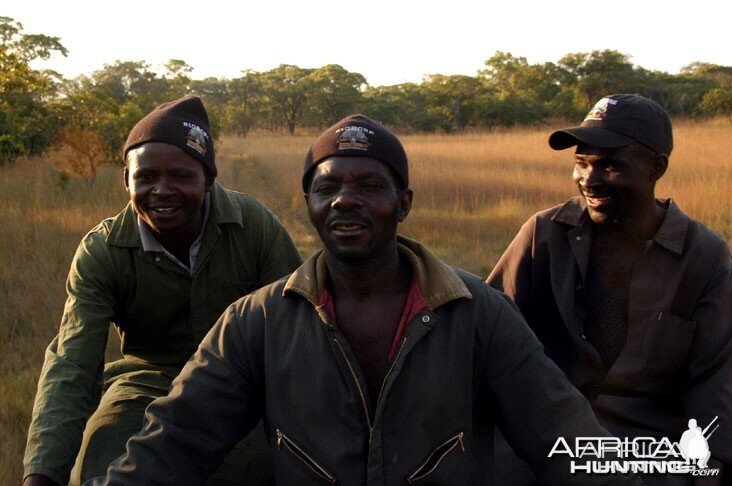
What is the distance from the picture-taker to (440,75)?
48938 millimetres

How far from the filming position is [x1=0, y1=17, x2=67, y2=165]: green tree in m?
10.5

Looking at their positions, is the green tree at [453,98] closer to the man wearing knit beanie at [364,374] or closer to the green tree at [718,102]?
the green tree at [718,102]

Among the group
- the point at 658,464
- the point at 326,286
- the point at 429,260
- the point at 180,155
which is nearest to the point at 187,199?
the point at 180,155

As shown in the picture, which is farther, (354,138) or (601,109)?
(601,109)

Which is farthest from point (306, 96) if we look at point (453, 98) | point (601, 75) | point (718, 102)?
point (718, 102)

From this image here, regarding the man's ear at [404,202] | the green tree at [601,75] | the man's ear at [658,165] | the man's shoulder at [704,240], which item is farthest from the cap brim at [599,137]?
the green tree at [601,75]

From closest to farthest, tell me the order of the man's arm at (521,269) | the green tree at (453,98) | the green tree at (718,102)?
the man's arm at (521,269) → the green tree at (718,102) → the green tree at (453,98)

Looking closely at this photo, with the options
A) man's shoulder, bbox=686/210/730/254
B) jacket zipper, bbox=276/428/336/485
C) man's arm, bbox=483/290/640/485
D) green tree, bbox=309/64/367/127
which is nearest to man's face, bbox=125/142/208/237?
jacket zipper, bbox=276/428/336/485

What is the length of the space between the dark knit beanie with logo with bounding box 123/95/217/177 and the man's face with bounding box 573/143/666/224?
1.55 m

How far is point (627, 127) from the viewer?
2.91 meters

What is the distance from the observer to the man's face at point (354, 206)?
217 cm

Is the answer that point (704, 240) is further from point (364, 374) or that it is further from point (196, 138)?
point (196, 138)

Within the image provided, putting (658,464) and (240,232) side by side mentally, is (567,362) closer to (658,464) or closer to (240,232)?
(658,464)

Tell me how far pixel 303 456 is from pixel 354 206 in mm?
716
